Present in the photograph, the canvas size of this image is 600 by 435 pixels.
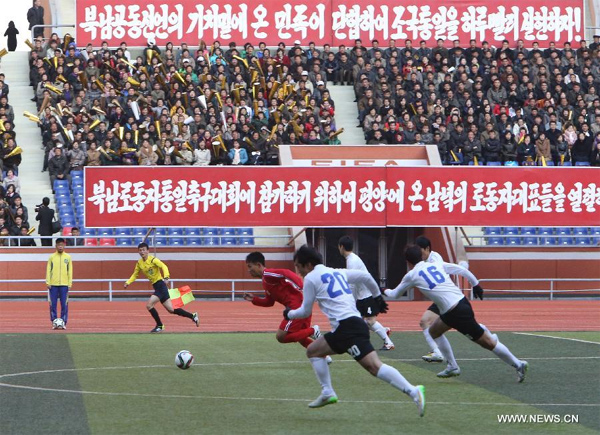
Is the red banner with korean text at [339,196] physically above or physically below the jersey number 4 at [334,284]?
below

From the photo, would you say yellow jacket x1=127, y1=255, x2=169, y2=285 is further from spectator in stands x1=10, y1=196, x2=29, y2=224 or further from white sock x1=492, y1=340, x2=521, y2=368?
spectator in stands x1=10, y1=196, x2=29, y2=224

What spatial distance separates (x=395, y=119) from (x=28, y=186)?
1171 cm

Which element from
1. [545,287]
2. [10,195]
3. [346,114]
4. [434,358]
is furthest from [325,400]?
[346,114]

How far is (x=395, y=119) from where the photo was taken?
37.6 metres

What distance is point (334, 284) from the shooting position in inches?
478

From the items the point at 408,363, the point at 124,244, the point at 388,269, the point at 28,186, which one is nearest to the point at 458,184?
the point at 388,269

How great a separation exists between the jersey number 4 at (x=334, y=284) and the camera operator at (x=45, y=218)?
22.7 metres

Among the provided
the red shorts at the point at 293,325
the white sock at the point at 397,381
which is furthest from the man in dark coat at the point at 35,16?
the white sock at the point at 397,381

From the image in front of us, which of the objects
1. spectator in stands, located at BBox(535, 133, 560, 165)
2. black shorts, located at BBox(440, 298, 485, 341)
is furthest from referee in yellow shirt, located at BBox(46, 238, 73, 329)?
spectator in stands, located at BBox(535, 133, 560, 165)

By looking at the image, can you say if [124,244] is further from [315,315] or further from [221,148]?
[315,315]

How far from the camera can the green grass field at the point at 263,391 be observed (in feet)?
38.2

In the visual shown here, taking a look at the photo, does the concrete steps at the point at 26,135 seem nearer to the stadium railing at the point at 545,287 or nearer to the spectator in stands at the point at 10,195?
the spectator in stands at the point at 10,195

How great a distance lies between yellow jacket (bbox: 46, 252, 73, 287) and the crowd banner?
19.4 meters

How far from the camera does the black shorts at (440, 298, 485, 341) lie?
14469mm
